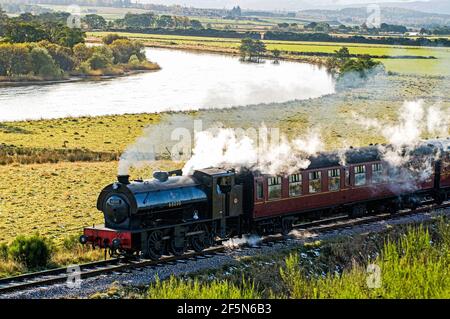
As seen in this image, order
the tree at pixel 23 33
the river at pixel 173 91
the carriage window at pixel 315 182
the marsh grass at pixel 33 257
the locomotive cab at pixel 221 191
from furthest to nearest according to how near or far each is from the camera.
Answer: the tree at pixel 23 33 → the river at pixel 173 91 → the carriage window at pixel 315 182 → the locomotive cab at pixel 221 191 → the marsh grass at pixel 33 257

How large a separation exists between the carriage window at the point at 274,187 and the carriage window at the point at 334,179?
2.97 meters

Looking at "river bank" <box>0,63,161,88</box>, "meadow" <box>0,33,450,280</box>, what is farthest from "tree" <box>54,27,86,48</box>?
"meadow" <box>0,33,450,280</box>

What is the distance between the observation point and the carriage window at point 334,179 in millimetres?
28406

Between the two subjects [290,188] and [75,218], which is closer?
[290,188]

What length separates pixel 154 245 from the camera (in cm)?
2269

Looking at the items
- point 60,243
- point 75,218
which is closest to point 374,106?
point 75,218

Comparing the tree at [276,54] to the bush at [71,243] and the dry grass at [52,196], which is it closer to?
the dry grass at [52,196]

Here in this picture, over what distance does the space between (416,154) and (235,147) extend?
10.00m

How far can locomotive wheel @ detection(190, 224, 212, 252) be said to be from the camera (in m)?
23.9

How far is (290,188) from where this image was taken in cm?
2681

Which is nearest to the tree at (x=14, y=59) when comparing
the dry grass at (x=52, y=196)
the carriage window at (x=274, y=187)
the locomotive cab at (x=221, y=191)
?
the dry grass at (x=52, y=196)
